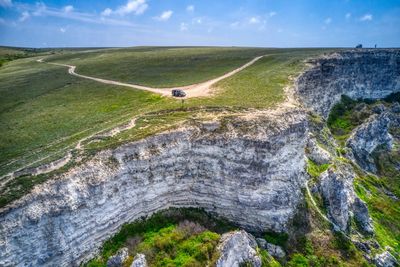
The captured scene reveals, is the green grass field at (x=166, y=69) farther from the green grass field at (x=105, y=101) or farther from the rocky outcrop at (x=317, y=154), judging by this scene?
the rocky outcrop at (x=317, y=154)

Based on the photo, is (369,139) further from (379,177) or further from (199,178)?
(199,178)

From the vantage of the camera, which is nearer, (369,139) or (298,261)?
(298,261)

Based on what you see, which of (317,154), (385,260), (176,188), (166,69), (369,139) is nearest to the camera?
(176,188)

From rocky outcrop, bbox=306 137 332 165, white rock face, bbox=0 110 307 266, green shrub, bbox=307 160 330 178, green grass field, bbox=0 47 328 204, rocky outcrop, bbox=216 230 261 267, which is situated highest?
green grass field, bbox=0 47 328 204

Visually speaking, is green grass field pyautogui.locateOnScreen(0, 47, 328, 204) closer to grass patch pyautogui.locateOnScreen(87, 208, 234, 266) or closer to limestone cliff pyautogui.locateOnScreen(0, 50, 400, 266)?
limestone cliff pyautogui.locateOnScreen(0, 50, 400, 266)

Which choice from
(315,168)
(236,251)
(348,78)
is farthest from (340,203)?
(348,78)

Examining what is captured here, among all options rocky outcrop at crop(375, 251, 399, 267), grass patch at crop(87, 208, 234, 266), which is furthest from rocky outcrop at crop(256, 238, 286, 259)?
rocky outcrop at crop(375, 251, 399, 267)

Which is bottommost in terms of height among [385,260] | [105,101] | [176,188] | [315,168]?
[385,260]
